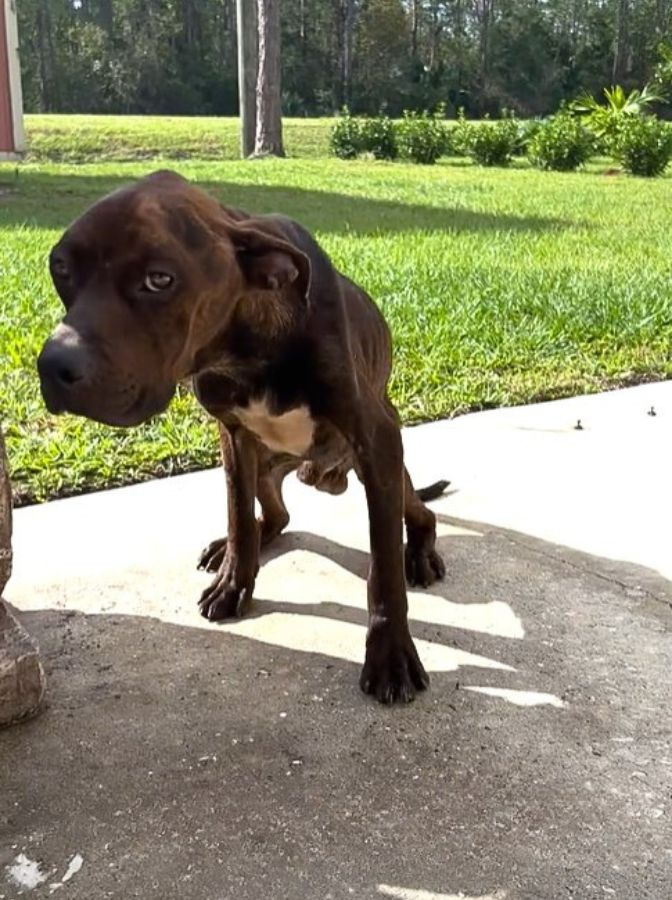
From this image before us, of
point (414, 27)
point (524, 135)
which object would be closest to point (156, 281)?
point (524, 135)

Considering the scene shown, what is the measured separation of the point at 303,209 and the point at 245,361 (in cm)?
1015

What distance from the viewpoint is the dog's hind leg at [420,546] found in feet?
10.6

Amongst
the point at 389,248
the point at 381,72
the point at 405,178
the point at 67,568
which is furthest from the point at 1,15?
the point at 381,72

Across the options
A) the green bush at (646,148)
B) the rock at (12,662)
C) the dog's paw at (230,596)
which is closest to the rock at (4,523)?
the rock at (12,662)

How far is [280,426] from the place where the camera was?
2.73 m

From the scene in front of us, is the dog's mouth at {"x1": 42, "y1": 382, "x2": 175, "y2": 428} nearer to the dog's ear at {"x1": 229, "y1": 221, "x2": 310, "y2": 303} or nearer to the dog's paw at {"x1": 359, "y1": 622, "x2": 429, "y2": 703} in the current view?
the dog's ear at {"x1": 229, "y1": 221, "x2": 310, "y2": 303}

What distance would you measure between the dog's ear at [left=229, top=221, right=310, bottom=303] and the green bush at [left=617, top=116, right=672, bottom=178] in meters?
18.1

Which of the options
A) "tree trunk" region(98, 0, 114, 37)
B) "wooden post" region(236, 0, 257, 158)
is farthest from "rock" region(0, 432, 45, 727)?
"tree trunk" region(98, 0, 114, 37)

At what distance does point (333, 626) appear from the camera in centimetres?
298

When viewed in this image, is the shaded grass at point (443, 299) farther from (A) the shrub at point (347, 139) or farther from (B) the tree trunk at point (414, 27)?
(B) the tree trunk at point (414, 27)

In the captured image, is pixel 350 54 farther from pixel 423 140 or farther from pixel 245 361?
pixel 245 361

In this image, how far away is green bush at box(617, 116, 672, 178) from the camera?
19.2m

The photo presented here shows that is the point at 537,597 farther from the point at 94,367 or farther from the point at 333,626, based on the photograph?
the point at 94,367

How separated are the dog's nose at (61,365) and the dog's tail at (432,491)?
1.97 metres
